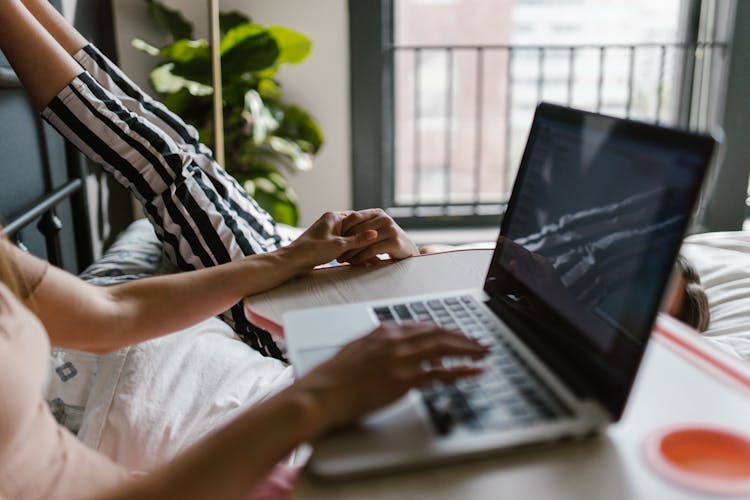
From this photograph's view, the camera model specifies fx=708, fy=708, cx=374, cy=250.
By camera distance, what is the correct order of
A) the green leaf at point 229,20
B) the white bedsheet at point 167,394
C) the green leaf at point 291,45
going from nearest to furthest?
the white bedsheet at point 167,394
the green leaf at point 291,45
the green leaf at point 229,20

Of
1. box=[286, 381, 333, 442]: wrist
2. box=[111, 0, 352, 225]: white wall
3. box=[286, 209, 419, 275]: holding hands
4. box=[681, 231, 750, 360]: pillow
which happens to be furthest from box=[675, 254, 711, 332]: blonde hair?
box=[111, 0, 352, 225]: white wall

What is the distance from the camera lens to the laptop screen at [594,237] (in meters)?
0.56

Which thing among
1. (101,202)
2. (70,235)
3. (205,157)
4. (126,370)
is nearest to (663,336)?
(126,370)

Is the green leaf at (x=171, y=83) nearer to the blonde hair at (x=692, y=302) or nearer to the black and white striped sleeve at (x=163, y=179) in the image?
the black and white striped sleeve at (x=163, y=179)

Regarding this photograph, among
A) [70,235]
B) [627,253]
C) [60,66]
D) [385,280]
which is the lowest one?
[70,235]

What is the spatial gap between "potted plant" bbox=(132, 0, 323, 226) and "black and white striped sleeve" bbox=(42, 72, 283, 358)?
98cm

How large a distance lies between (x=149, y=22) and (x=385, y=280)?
1984mm

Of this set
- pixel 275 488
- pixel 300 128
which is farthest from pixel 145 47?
pixel 275 488

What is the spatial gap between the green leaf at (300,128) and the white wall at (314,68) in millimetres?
134

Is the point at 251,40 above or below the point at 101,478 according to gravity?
above

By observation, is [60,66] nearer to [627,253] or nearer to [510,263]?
[510,263]

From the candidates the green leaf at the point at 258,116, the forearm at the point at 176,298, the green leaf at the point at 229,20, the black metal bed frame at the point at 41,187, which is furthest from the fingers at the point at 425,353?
the green leaf at the point at 229,20

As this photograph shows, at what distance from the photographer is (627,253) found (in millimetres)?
600

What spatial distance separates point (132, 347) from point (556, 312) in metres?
0.68
